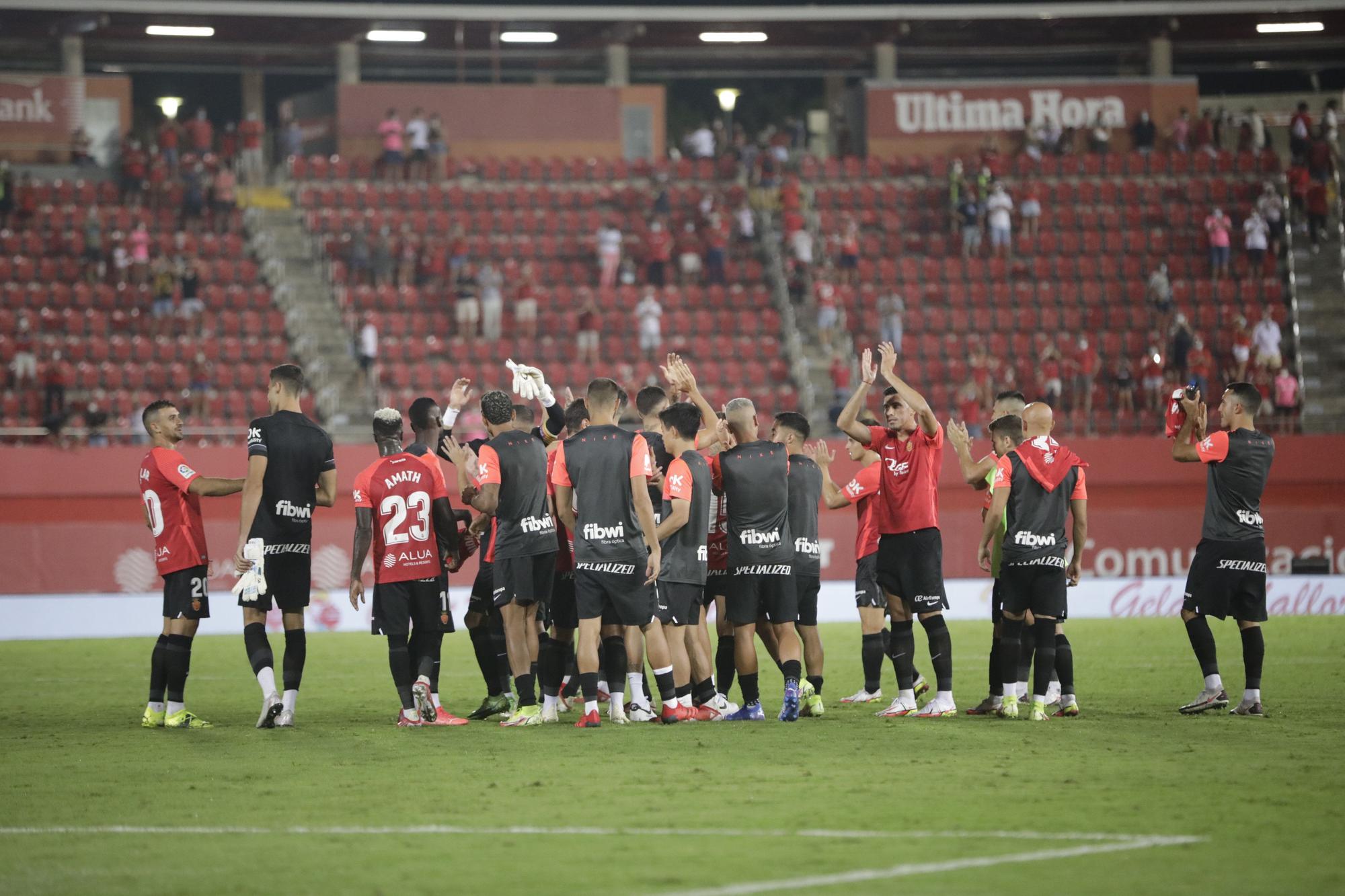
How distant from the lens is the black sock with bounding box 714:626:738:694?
12.5 metres

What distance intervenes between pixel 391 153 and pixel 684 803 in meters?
29.6

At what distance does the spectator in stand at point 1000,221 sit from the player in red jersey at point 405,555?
25.1 meters

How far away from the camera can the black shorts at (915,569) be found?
39.0 feet

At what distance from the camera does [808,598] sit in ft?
41.4

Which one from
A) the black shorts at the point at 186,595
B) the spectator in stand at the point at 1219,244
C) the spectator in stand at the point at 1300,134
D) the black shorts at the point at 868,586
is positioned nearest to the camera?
the black shorts at the point at 186,595

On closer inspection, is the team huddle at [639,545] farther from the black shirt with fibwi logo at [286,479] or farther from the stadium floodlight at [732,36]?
the stadium floodlight at [732,36]

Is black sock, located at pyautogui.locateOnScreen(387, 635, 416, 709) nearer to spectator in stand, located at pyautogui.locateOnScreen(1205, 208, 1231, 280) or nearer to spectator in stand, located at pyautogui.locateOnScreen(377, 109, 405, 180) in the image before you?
spectator in stand, located at pyautogui.locateOnScreen(377, 109, 405, 180)

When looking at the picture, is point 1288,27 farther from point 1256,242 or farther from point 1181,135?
point 1256,242

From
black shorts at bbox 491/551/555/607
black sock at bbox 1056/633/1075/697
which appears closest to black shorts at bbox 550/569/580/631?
black shorts at bbox 491/551/555/607

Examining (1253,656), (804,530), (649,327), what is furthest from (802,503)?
(649,327)

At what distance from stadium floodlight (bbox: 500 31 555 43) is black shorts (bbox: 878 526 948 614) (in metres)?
30.3

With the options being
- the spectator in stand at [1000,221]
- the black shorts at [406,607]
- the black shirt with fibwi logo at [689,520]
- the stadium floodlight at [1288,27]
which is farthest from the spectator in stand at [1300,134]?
the black shorts at [406,607]

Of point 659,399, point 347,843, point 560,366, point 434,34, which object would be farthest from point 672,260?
point 347,843

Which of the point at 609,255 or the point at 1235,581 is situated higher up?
the point at 609,255
